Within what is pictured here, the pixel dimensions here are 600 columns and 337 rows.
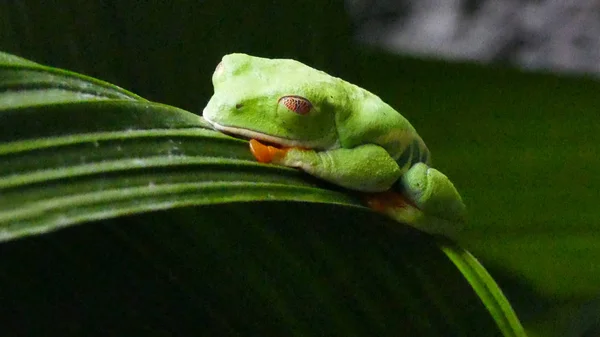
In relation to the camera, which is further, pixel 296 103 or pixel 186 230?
pixel 296 103

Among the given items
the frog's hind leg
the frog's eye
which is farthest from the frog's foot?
the frog's eye

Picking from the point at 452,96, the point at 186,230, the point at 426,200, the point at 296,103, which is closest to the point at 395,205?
the point at 426,200

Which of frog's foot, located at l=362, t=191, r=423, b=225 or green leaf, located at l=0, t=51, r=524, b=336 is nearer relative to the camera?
green leaf, located at l=0, t=51, r=524, b=336

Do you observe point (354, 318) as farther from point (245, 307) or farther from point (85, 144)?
point (85, 144)

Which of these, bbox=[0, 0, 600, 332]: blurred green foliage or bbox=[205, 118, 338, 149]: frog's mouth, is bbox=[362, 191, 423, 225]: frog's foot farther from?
bbox=[0, 0, 600, 332]: blurred green foliage

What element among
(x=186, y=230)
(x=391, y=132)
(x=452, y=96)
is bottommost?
(x=186, y=230)

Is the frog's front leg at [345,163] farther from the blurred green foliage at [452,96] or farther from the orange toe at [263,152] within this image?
the blurred green foliage at [452,96]

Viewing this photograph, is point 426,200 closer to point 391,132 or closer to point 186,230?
point 391,132

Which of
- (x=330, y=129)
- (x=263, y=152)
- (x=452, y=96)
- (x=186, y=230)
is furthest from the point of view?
(x=452, y=96)
